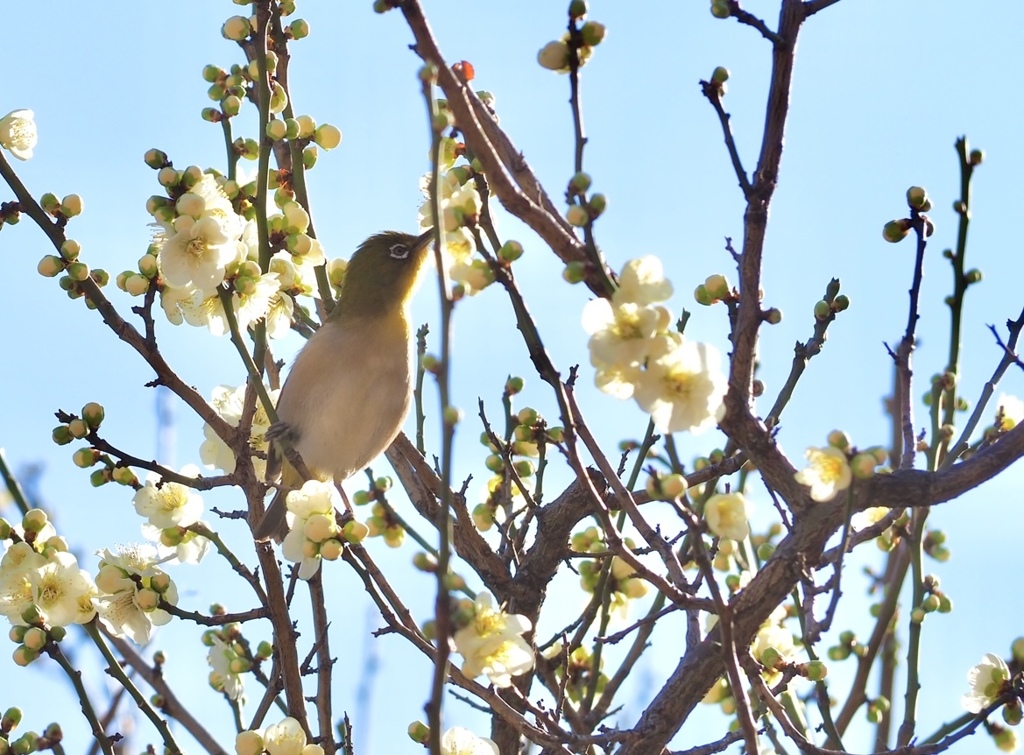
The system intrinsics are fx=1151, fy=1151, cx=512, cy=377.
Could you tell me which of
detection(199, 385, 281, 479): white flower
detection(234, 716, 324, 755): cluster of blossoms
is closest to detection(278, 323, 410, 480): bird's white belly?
detection(199, 385, 281, 479): white flower

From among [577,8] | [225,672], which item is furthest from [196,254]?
[225,672]

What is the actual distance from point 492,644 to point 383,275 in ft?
11.4

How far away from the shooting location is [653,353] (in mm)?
2369

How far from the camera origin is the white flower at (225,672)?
4.30 meters

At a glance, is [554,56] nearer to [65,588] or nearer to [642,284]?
[642,284]

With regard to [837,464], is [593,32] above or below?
above

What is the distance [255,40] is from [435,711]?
8.69 ft

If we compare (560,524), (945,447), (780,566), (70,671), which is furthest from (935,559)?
(70,671)

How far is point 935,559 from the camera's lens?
4691 millimetres

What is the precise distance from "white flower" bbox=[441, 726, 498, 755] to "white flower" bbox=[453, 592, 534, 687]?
22.0 inches

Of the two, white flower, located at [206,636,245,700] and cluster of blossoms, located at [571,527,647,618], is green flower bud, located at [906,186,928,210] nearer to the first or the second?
cluster of blossoms, located at [571,527,647,618]

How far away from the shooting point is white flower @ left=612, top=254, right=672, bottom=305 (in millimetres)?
2389

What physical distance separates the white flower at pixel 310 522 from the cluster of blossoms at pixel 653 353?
105cm

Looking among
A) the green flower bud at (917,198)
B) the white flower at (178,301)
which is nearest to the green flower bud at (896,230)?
the green flower bud at (917,198)
